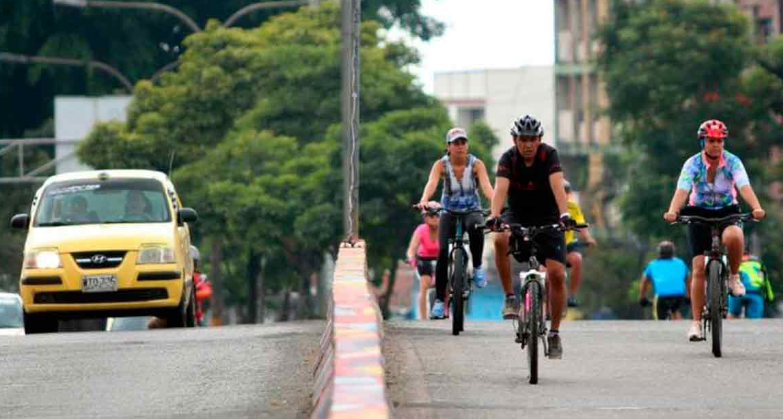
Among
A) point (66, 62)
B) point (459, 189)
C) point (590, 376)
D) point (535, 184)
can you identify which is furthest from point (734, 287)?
point (66, 62)

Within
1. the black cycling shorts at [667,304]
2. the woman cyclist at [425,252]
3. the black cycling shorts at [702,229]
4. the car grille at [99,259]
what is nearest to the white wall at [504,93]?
the black cycling shorts at [667,304]

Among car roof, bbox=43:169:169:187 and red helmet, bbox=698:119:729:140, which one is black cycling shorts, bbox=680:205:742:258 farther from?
car roof, bbox=43:169:169:187

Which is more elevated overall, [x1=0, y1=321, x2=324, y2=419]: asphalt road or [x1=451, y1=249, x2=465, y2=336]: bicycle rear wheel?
[x1=451, y1=249, x2=465, y2=336]: bicycle rear wheel

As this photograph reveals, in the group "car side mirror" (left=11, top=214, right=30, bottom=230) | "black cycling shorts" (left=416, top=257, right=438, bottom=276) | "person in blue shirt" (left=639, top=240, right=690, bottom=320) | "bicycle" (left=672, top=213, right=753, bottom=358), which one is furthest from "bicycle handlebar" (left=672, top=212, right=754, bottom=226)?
"person in blue shirt" (left=639, top=240, right=690, bottom=320)

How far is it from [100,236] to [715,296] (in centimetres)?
878

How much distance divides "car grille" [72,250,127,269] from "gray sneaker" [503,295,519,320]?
28.6 ft

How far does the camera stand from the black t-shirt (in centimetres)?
1617

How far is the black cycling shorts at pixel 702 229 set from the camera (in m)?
18.2

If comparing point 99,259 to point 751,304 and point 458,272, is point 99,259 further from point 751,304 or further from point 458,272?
point 751,304

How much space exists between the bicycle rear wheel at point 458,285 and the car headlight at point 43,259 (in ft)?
19.2

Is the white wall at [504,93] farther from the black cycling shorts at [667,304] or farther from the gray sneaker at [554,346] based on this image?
the gray sneaker at [554,346]

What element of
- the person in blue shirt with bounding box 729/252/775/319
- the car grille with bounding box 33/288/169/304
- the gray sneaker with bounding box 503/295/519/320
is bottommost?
the person in blue shirt with bounding box 729/252/775/319

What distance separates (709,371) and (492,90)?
351 feet

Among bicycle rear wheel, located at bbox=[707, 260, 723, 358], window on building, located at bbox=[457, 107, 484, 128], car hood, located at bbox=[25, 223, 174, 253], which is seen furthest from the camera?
window on building, located at bbox=[457, 107, 484, 128]
